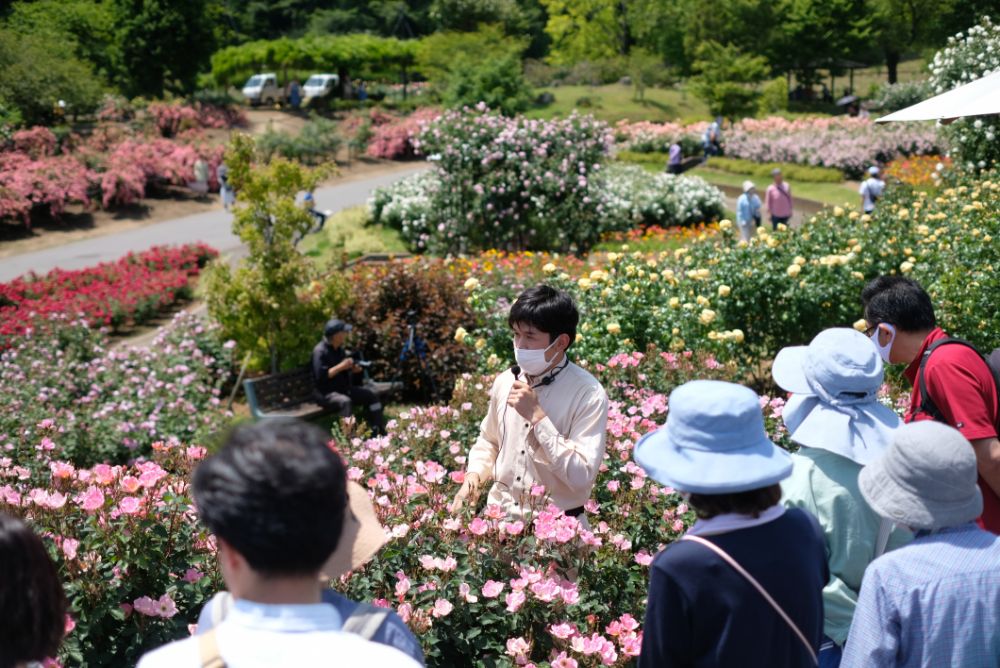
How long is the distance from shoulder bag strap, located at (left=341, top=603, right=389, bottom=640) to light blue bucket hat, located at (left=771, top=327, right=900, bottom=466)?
1.31 m

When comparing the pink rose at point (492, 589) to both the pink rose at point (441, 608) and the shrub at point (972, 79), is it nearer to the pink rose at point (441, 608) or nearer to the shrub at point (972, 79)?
the pink rose at point (441, 608)

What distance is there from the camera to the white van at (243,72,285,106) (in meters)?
43.0

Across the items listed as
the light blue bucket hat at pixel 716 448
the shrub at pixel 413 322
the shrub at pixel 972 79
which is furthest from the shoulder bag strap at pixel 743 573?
the shrub at pixel 972 79

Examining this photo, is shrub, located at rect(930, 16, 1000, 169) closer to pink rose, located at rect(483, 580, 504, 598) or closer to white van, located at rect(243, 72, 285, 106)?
pink rose, located at rect(483, 580, 504, 598)

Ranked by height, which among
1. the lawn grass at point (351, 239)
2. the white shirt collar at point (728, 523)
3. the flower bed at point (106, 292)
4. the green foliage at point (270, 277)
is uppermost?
the white shirt collar at point (728, 523)

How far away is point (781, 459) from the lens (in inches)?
76.9

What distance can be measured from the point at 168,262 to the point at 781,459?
14424mm

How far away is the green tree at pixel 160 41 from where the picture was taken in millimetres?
35594

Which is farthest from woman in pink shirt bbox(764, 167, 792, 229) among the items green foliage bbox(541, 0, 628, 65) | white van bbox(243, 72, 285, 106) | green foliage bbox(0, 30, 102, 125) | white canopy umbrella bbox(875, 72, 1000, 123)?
green foliage bbox(541, 0, 628, 65)

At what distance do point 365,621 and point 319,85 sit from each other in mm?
45654

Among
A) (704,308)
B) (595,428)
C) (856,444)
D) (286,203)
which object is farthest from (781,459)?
(286,203)

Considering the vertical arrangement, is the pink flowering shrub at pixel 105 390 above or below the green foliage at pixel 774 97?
above

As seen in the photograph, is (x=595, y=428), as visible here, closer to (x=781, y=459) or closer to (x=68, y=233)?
(x=781, y=459)

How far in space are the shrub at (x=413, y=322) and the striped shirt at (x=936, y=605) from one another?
641cm
